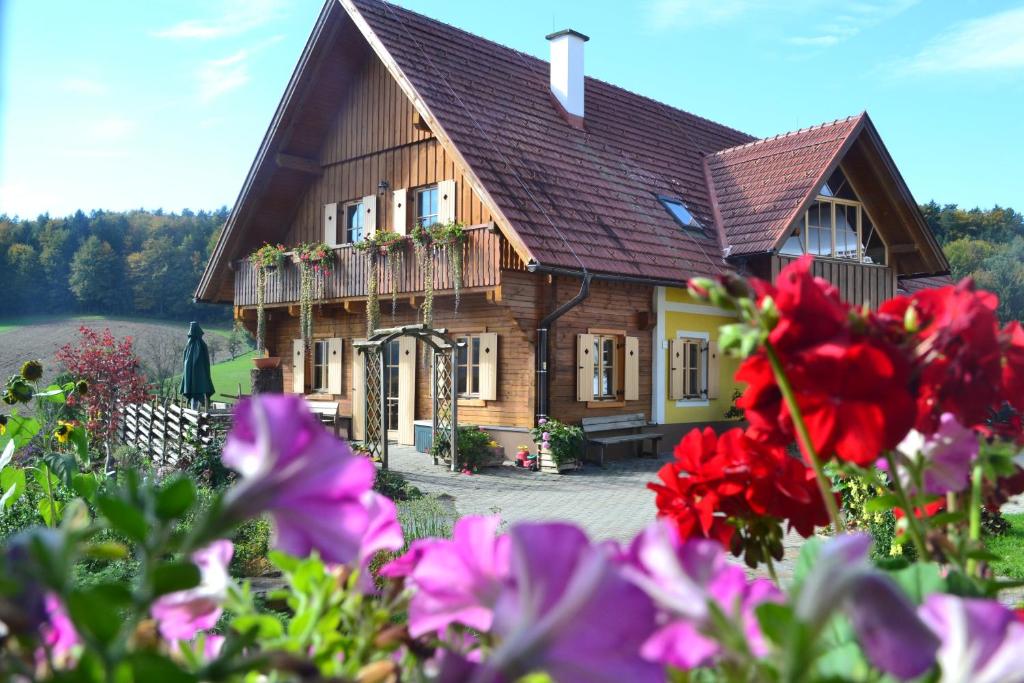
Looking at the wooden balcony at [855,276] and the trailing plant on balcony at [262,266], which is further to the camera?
the trailing plant on balcony at [262,266]

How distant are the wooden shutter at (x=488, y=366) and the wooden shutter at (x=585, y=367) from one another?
1.34 meters

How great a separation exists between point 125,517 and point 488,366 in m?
14.1

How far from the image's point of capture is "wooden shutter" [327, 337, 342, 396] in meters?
17.5

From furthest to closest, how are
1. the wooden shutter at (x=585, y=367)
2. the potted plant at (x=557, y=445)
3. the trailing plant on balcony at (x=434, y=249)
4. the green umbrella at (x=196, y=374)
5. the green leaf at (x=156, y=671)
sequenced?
the green umbrella at (x=196, y=374) → the wooden shutter at (x=585, y=367) → the trailing plant on balcony at (x=434, y=249) → the potted plant at (x=557, y=445) → the green leaf at (x=156, y=671)

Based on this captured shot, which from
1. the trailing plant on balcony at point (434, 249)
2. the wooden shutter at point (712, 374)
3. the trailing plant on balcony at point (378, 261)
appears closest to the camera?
the trailing plant on balcony at point (434, 249)

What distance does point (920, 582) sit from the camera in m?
0.65

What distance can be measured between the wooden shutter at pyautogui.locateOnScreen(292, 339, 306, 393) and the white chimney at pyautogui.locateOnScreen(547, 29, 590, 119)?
7.06 metres

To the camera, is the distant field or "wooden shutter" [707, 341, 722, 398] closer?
"wooden shutter" [707, 341, 722, 398]

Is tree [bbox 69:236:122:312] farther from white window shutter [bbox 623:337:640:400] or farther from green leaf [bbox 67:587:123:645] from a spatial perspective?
green leaf [bbox 67:587:123:645]

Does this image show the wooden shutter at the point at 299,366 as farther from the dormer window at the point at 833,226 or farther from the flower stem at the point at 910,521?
the flower stem at the point at 910,521

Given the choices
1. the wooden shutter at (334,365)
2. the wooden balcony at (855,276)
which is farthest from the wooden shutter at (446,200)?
the wooden balcony at (855,276)

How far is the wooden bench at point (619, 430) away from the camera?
14102mm

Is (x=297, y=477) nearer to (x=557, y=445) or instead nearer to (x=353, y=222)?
(x=557, y=445)

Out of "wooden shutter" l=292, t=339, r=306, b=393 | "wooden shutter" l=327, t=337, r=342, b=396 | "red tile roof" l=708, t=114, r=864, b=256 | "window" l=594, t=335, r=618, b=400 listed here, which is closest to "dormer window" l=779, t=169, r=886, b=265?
"red tile roof" l=708, t=114, r=864, b=256
